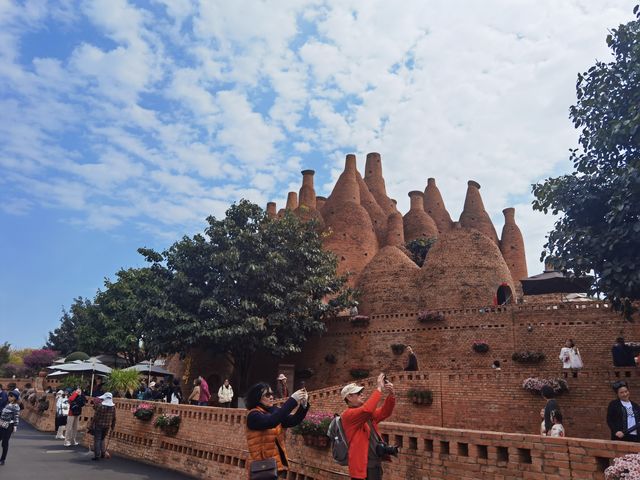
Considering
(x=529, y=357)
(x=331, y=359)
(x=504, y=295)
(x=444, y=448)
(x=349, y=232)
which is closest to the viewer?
(x=444, y=448)

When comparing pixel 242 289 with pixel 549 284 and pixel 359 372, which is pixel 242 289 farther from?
pixel 549 284

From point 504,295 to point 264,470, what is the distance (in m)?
24.7

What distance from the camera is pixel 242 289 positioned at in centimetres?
2316

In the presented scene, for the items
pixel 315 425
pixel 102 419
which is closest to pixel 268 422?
pixel 315 425

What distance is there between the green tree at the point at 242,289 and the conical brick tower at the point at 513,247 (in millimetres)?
23881

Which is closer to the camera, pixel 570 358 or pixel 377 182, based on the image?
pixel 570 358

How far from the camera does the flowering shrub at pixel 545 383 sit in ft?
47.7

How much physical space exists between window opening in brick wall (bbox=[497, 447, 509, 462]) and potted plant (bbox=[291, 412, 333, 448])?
3598 mm

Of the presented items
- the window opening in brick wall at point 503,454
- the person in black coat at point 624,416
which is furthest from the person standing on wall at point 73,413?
the person in black coat at point 624,416

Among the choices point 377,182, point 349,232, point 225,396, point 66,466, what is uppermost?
point 377,182

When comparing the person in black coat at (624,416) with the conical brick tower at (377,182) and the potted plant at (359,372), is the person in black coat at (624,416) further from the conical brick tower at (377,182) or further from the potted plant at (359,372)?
the conical brick tower at (377,182)

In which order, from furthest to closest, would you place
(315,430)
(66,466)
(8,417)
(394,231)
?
(394,231), (66,466), (8,417), (315,430)

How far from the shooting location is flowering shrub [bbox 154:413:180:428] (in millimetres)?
13922

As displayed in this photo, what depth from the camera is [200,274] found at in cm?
2417
